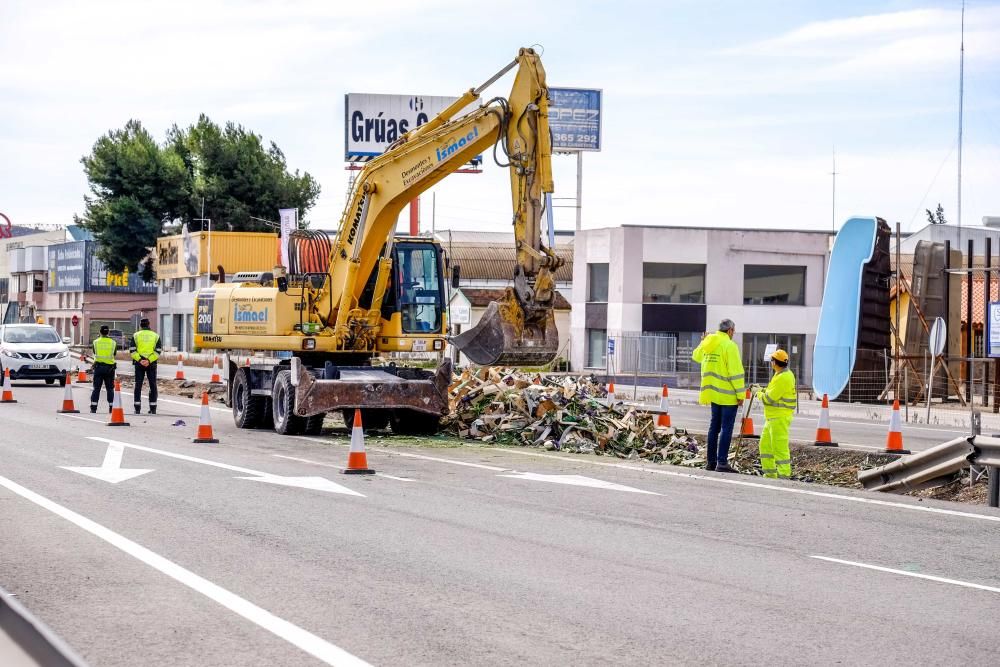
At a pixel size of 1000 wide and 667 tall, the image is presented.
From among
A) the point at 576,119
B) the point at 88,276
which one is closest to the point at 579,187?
the point at 576,119

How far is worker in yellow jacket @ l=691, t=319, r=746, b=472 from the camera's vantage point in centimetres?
1582

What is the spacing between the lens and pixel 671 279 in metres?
54.4

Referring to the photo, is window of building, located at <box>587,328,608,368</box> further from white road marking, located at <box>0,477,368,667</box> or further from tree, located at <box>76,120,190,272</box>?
white road marking, located at <box>0,477,368,667</box>

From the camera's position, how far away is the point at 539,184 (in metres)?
17.9

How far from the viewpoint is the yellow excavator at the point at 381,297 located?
59.1 feet

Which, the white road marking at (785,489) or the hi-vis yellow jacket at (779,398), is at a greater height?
the hi-vis yellow jacket at (779,398)

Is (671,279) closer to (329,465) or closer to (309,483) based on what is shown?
(329,465)

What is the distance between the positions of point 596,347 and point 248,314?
34985mm

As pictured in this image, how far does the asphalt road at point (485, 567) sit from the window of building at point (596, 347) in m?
40.5

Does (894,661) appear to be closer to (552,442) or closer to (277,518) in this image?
(277,518)

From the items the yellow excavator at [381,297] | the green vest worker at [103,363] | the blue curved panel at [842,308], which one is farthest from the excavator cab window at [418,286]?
the blue curved panel at [842,308]

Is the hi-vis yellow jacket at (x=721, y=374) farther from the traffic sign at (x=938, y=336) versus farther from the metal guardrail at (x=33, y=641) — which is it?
the metal guardrail at (x=33, y=641)

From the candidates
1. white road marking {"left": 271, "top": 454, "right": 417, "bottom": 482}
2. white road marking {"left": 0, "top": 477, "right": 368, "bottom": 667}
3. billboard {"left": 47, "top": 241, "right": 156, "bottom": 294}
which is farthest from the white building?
billboard {"left": 47, "top": 241, "right": 156, "bottom": 294}

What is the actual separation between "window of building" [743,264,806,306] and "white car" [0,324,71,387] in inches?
1180
